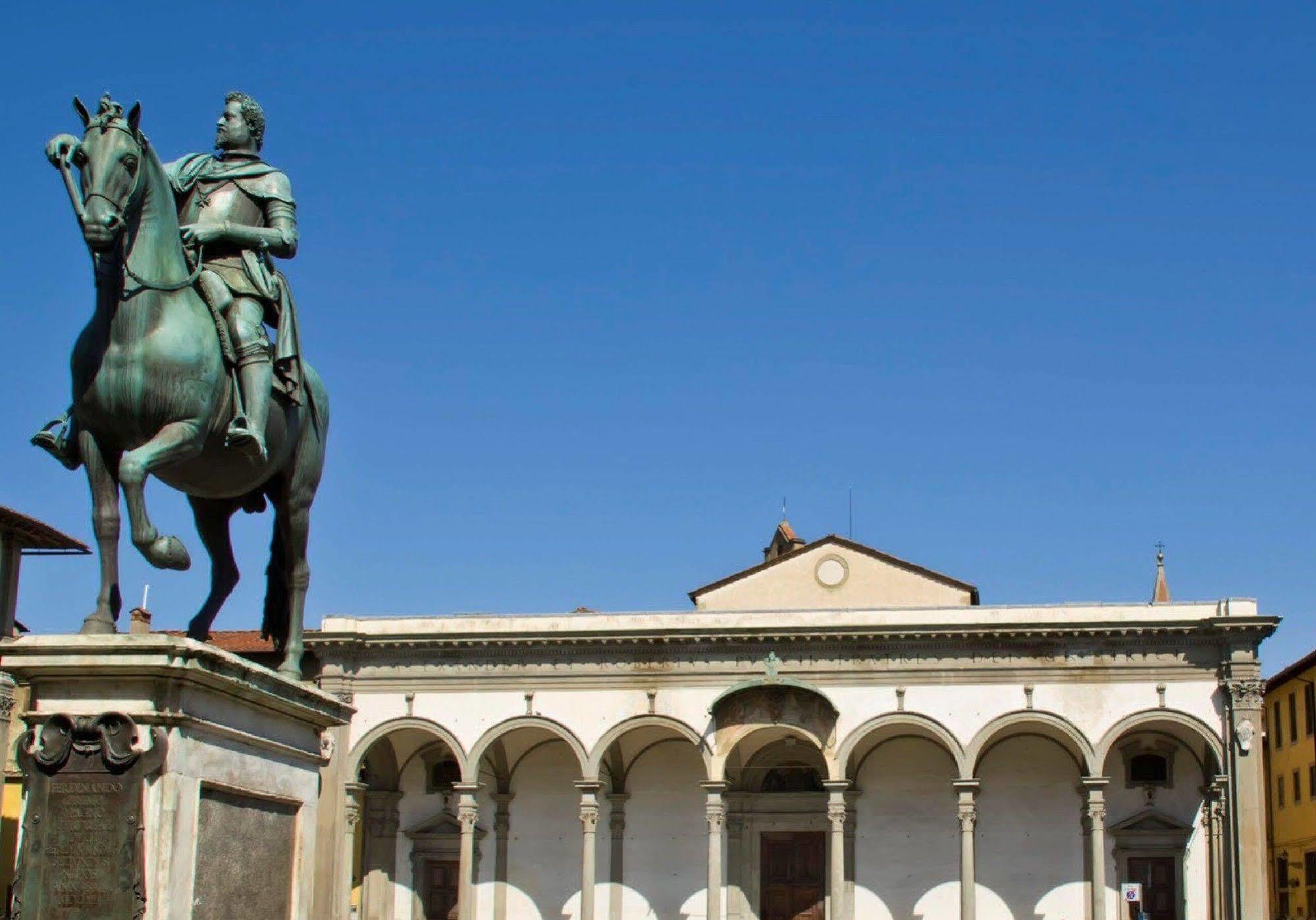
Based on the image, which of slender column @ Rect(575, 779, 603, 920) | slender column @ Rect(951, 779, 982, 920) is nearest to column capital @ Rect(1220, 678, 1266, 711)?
slender column @ Rect(951, 779, 982, 920)

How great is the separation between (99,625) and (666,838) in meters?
31.5

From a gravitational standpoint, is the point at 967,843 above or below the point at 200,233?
below

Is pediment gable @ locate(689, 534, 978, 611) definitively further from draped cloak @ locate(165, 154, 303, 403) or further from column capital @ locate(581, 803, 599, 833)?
draped cloak @ locate(165, 154, 303, 403)

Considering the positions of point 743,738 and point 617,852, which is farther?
point 617,852

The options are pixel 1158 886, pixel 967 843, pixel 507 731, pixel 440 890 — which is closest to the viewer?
pixel 967 843

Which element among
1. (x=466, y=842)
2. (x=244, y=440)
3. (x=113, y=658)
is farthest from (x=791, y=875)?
(x=113, y=658)

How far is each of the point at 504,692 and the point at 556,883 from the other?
180 inches

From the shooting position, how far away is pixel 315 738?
8.09 metres

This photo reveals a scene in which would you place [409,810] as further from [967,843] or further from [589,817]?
[967,843]

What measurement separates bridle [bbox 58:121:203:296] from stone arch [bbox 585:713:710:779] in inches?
1147

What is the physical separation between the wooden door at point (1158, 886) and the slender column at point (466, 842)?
13.9m

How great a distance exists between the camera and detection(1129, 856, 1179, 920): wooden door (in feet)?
115

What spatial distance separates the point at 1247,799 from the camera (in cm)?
3322

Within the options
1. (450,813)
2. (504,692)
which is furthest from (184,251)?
(450,813)
